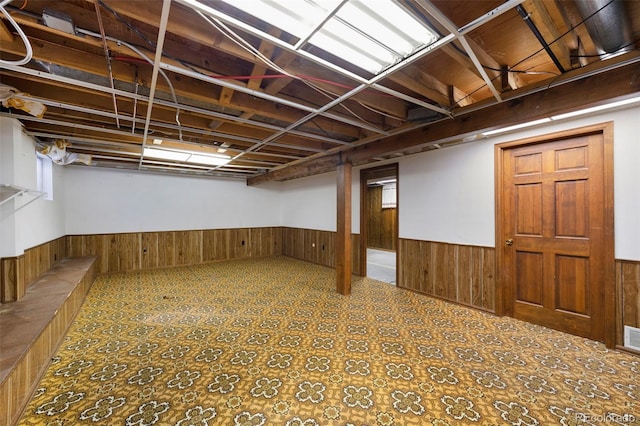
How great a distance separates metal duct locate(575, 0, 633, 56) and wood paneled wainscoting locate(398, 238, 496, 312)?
2260mm

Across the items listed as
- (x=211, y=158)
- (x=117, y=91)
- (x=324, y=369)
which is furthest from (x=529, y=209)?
(x=211, y=158)

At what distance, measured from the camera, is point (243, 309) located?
334 centimetres

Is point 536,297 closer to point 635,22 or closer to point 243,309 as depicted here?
point 635,22

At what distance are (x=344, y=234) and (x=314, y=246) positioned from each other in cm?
255

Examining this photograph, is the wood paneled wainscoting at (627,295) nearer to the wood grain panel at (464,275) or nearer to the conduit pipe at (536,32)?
the wood grain panel at (464,275)

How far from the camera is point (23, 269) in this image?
110 inches

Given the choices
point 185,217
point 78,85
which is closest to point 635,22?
point 78,85

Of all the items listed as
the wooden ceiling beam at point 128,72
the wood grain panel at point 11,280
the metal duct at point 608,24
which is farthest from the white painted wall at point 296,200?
the wooden ceiling beam at point 128,72

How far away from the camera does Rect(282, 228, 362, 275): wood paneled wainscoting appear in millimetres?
5355

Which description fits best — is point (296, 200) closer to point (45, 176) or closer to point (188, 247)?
point (188, 247)

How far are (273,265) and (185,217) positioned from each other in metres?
2.52

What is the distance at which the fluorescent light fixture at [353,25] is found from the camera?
48.5 inches

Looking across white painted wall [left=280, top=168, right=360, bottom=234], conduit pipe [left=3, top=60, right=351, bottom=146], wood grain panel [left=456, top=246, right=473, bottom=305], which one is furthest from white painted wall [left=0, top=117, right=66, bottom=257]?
wood grain panel [left=456, top=246, right=473, bottom=305]

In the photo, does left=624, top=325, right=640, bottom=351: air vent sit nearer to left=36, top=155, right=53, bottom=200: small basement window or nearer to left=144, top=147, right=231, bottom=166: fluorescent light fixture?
left=144, top=147, right=231, bottom=166: fluorescent light fixture
